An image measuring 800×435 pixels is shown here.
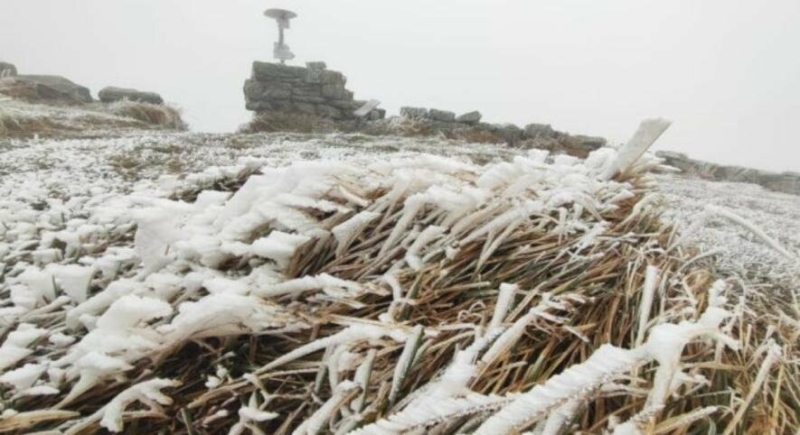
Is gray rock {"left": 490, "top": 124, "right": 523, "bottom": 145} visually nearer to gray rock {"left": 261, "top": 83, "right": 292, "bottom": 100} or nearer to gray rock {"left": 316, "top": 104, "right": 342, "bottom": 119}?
gray rock {"left": 316, "top": 104, "right": 342, "bottom": 119}

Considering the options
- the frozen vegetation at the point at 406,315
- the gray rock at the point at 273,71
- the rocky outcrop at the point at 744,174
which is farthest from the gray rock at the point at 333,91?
the frozen vegetation at the point at 406,315

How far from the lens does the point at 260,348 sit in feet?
2.15

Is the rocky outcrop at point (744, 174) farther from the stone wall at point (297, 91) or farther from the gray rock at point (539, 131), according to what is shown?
the stone wall at point (297, 91)

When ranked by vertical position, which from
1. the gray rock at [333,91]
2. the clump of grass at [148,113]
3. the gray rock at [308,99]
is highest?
the gray rock at [333,91]

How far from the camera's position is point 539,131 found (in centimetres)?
872

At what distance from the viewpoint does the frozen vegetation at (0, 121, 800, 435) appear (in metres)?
0.54

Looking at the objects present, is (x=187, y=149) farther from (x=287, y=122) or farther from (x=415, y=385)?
(x=287, y=122)

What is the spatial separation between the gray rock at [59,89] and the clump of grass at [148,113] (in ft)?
5.77

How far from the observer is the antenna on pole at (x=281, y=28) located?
10191 millimetres

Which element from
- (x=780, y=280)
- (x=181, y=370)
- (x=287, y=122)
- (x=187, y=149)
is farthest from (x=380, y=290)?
(x=287, y=122)

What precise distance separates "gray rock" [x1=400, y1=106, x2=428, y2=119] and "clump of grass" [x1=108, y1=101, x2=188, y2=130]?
13.2ft

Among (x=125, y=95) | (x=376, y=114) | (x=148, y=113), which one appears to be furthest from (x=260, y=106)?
(x=125, y=95)

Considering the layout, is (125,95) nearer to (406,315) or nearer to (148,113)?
(148,113)

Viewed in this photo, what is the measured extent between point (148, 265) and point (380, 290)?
371 millimetres
